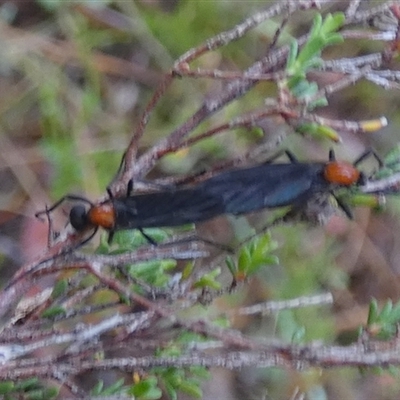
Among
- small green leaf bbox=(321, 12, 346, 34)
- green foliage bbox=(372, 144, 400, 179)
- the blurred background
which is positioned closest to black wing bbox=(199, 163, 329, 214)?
green foliage bbox=(372, 144, 400, 179)

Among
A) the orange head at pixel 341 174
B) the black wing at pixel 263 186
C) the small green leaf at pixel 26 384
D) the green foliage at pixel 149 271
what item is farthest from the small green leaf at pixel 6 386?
the orange head at pixel 341 174

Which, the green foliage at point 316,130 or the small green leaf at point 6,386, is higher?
the green foliage at point 316,130

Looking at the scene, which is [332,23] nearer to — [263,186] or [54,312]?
[263,186]

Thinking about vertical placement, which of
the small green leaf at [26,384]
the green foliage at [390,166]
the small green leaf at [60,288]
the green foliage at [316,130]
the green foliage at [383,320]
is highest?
the green foliage at [316,130]

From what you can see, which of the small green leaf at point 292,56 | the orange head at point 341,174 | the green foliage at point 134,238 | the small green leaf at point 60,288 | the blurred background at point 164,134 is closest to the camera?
the small green leaf at point 292,56

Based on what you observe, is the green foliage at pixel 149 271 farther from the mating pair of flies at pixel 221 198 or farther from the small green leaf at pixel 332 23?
the small green leaf at pixel 332 23

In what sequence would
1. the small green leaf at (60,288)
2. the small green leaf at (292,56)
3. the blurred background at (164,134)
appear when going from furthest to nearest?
the blurred background at (164,134) → the small green leaf at (60,288) → the small green leaf at (292,56)

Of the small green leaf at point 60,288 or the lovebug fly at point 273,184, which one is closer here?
the small green leaf at point 60,288
